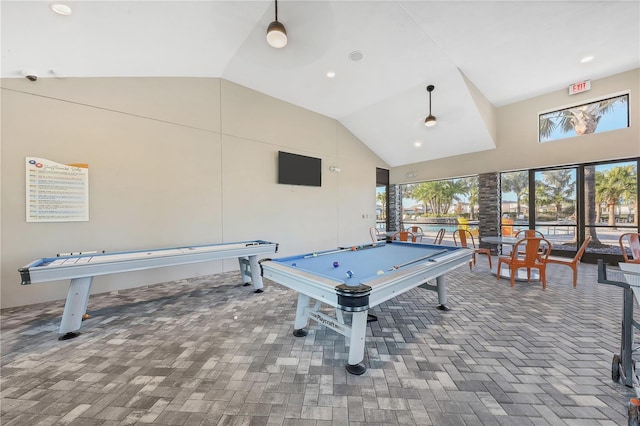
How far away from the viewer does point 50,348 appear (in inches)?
87.7

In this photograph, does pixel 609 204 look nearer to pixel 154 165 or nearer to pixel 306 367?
pixel 306 367

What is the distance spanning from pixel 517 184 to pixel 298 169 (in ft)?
18.9

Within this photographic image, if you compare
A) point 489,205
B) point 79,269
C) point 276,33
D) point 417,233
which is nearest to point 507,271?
point 417,233

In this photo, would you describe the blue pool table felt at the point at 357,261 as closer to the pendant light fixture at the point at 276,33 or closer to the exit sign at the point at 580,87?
the pendant light fixture at the point at 276,33

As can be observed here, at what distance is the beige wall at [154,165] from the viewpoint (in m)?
3.09

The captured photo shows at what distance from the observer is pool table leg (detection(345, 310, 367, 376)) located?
184cm

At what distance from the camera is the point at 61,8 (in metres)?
2.31

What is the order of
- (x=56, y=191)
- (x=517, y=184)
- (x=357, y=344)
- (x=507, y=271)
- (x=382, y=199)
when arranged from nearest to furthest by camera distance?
(x=357, y=344) < (x=56, y=191) < (x=507, y=271) < (x=517, y=184) < (x=382, y=199)

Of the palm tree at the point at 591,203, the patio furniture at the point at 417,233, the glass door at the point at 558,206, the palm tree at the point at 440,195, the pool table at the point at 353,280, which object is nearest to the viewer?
the pool table at the point at 353,280

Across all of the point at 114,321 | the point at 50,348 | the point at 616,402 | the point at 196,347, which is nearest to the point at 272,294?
the point at 196,347

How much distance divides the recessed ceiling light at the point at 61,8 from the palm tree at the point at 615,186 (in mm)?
9039

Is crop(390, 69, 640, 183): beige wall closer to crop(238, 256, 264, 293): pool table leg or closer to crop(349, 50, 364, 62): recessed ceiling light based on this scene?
crop(349, 50, 364, 62): recessed ceiling light

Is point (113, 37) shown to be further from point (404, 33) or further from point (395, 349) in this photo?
point (395, 349)

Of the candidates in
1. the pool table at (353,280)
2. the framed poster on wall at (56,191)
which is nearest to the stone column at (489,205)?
the pool table at (353,280)
